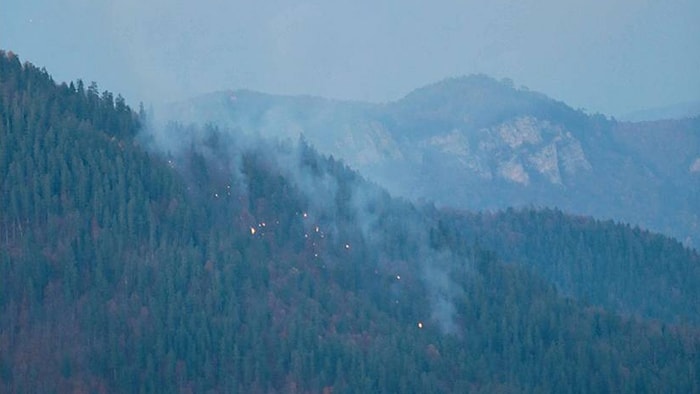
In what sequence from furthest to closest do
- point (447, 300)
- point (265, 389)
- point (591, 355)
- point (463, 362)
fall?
1. point (447, 300)
2. point (591, 355)
3. point (463, 362)
4. point (265, 389)

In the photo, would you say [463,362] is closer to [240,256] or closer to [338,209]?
[240,256]

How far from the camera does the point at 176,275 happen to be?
494 feet

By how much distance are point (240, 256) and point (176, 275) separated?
30.8 feet

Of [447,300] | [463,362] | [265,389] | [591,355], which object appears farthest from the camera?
[447,300]

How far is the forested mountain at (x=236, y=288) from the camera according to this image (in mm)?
141625

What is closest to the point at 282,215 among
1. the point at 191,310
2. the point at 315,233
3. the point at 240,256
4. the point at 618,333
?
the point at 315,233

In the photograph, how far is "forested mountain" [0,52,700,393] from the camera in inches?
5576

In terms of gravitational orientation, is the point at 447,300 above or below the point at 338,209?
below

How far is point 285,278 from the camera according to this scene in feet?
526

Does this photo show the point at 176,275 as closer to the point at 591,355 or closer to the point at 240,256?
the point at 240,256

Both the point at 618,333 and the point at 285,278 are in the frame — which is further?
the point at 618,333

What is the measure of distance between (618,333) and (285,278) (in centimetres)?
4310

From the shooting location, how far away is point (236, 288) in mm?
154500

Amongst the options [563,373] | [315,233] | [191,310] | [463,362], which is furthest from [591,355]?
[191,310]
